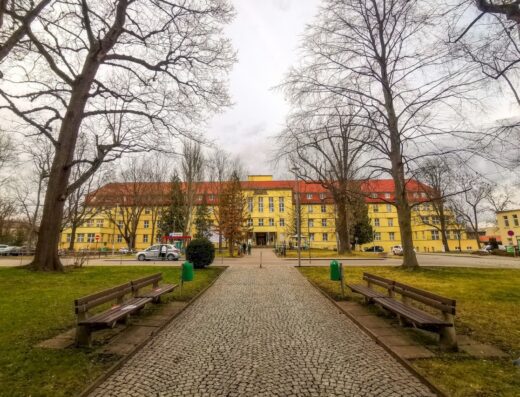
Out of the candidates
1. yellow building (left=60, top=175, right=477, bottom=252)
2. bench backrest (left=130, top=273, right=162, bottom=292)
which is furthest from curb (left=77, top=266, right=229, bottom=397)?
yellow building (left=60, top=175, right=477, bottom=252)

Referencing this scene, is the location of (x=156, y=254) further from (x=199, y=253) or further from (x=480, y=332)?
(x=480, y=332)

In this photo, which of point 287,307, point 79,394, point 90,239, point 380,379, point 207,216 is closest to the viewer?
point 79,394

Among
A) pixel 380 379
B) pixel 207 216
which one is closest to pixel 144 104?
pixel 380 379

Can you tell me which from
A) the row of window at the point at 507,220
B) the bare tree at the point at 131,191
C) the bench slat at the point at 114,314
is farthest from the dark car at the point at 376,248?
the bench slat at the point at 114,314

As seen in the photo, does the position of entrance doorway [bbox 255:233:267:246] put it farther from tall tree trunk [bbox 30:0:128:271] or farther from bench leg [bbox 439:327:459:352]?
bench leg [bbox 439:327:459:352]

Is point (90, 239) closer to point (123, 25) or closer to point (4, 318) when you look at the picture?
point (123, 25)

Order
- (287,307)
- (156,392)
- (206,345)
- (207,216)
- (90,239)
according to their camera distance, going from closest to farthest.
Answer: (156,392)
(206,345)
(287,307)
(207,216)
(90,239)

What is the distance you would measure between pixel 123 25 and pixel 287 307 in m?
13.7

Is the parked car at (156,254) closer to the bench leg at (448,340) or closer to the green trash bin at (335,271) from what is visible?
the green trash bin at (335,271)

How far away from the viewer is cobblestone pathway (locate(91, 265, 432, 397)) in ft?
12.0

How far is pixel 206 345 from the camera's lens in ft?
17.0

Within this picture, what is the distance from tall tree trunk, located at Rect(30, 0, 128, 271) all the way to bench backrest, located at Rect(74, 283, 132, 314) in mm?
9466

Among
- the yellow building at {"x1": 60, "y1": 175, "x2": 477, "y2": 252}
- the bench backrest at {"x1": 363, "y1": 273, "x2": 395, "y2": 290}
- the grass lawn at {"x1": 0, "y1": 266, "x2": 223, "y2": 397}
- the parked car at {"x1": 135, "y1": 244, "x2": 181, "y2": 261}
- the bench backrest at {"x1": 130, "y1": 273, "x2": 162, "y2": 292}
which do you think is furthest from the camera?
the yellow building at {"x1": 60, "y1": 175, "x2": 477, "y2": 252}

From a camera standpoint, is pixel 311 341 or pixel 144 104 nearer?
pixel 311 341
